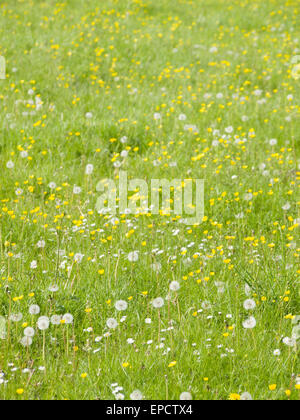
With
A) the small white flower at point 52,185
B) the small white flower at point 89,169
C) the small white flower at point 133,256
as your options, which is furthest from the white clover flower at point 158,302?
the small white flower at point 89,169

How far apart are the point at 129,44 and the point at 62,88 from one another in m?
2.08

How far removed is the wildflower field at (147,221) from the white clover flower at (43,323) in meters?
0.01

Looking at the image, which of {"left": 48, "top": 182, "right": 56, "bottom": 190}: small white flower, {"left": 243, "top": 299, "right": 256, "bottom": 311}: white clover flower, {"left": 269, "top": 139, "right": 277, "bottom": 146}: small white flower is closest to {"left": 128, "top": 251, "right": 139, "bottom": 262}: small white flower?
{"left": 243, "top": 299, "right": 256, "bottom": 311}: white clover flower

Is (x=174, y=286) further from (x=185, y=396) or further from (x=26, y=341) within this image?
(x=26, y=341)

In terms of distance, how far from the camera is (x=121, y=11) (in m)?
10.6

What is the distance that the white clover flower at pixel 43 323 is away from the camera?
3057mm

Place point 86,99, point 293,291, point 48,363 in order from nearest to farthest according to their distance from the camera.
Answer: point 48,363, point 293,291, point 86,99

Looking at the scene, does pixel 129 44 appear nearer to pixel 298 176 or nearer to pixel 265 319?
pixel 298 176

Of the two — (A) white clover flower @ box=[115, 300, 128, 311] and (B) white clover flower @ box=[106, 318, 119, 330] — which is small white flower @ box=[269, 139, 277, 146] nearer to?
(A) white clover flower @ box=[115, 300, 128, 311]

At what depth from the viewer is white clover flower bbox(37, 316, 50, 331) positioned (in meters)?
3.06
